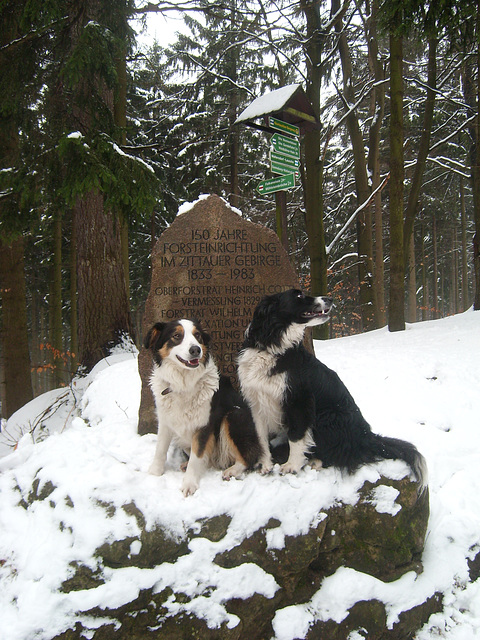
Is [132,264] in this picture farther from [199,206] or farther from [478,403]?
[478,403]

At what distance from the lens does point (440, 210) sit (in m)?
17.5

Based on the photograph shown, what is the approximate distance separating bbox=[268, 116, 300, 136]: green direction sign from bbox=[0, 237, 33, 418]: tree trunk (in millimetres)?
6385

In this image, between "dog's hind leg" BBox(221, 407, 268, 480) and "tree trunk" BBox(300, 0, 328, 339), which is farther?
"tree trunk" BBox(300, 0, 328, 339)

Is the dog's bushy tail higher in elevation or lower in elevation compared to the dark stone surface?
higher

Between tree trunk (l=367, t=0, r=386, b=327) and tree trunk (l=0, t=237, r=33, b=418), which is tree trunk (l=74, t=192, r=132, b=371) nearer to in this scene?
tree trunk (l=0, t=237, r=33, b=418)

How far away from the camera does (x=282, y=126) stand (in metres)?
5.62

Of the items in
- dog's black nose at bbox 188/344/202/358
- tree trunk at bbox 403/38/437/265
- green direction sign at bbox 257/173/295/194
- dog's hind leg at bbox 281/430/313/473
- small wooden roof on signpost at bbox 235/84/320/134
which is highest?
tree trunk at bbox 403/38/437/265

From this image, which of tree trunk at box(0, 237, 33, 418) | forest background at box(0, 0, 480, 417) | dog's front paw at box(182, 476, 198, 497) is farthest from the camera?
tree trunk at box(0, 237, 33, 418)

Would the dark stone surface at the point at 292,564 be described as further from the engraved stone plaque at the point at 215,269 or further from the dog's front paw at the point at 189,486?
the engraved stone plaque at the point at 215,269

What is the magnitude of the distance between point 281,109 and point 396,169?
3820 millimetres

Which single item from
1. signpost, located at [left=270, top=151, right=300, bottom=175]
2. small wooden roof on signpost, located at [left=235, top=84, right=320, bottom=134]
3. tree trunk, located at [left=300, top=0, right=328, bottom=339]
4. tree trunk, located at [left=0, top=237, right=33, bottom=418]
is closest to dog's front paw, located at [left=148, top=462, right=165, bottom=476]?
signpost, located at [left=270, top=151, right=300, bottom=175]

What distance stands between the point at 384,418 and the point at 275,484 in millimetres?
2749

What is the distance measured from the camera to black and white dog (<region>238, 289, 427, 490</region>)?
119 inches

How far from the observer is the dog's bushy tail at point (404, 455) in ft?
10.1
